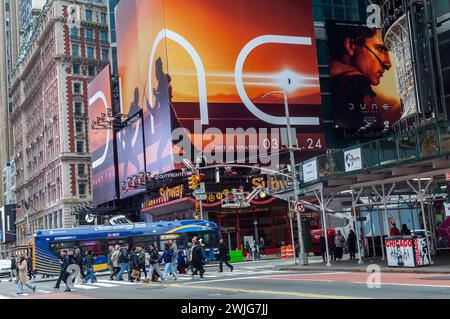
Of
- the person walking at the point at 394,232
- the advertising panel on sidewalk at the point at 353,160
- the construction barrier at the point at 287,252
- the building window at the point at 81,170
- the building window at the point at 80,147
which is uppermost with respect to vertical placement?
the building window at the point at 80,147

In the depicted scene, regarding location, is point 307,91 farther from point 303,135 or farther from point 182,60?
point 182,60

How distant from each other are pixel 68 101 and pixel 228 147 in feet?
145

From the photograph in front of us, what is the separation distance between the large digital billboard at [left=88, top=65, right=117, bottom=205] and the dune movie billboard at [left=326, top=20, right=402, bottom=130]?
29.7 m

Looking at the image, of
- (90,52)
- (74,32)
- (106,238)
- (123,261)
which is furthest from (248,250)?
(74,32)

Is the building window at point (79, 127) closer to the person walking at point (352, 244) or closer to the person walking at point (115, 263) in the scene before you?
the person walking at point (115, 263)

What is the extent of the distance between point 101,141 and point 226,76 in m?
28.4

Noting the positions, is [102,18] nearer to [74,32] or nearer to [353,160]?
[74,32]

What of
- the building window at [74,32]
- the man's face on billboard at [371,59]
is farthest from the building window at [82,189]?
the man's face on billboard at [371,59]

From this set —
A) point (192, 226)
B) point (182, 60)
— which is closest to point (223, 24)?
point (182, 60)

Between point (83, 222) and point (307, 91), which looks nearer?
point (307, 91)

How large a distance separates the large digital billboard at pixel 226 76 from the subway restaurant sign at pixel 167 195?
2.47 meters

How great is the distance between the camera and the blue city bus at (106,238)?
41438 millimetres

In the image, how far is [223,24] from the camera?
209 ft

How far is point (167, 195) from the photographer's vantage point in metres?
63.0
